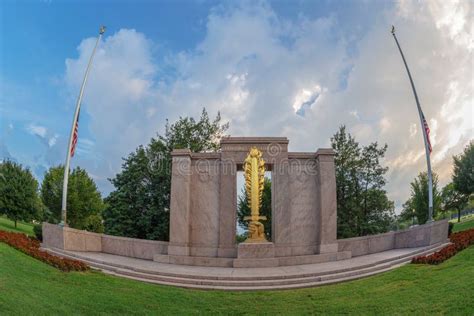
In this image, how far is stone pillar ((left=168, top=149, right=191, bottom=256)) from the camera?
16.5 metres

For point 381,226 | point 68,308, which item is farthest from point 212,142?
point 68,308

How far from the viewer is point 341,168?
24516mm

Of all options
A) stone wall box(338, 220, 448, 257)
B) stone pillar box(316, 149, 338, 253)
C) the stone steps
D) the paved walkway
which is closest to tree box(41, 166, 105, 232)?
the paved walkway

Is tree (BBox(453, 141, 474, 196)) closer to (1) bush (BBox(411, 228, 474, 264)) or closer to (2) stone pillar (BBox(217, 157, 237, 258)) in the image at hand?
(1) bush (BBox(411, 228, 474, 264))

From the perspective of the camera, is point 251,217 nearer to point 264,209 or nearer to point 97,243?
point 97,243

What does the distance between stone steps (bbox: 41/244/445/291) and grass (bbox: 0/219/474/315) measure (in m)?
0.69

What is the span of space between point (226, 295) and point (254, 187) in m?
6.54

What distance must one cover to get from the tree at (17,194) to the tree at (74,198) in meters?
2.13

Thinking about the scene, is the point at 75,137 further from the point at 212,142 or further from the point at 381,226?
the point at 381,226

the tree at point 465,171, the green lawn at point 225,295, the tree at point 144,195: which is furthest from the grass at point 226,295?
the tree at point 465,171

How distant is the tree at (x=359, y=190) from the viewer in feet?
79.0

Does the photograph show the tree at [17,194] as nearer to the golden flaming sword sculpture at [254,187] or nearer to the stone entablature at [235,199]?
the stone entablature at [235,199]

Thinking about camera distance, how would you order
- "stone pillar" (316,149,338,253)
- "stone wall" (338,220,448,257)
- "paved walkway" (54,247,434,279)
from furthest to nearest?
"stone pillar" (316,149,338,253), "stone wall" (338,220,448,257), "paved walkway" (54,247,434,279)

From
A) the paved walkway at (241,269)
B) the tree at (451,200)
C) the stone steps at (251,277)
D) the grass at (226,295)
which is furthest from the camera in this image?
the tree at (451,200)
